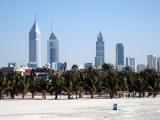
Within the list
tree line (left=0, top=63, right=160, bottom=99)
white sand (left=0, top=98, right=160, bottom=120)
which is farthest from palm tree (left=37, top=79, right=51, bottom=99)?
white sand (left=0, top=98, right=160, bottom=120)

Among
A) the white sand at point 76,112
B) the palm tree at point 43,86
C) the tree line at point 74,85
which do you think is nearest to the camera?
the white sand at point 76,112

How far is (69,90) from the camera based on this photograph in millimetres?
63750

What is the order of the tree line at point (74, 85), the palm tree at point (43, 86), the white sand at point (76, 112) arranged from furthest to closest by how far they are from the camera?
the palm tree at point (43, 86) → the tree line at point (74, 85) → the white sand at point (76, 112)

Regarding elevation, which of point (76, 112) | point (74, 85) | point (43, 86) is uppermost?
point (74, 85)

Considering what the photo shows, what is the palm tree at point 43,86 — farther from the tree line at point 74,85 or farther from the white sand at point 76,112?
the white sand at point 76,112

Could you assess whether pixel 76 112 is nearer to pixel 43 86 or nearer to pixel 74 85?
pixel 74 85

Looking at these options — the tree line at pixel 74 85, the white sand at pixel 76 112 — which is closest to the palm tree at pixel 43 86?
the tree line at pixel 74 85

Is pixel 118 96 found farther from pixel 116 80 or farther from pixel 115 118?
pixel 115 118

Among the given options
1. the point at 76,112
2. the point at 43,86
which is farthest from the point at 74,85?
the point at 76,112

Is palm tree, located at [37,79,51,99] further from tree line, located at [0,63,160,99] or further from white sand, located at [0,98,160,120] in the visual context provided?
white sand, located at [0,98,160,120]

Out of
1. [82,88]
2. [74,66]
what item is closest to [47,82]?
[82,88]

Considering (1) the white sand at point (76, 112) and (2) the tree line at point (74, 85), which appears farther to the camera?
(2) the tree line at point (74, 85)

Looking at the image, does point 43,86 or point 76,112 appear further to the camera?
point 43,86

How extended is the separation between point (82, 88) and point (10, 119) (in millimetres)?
33479
